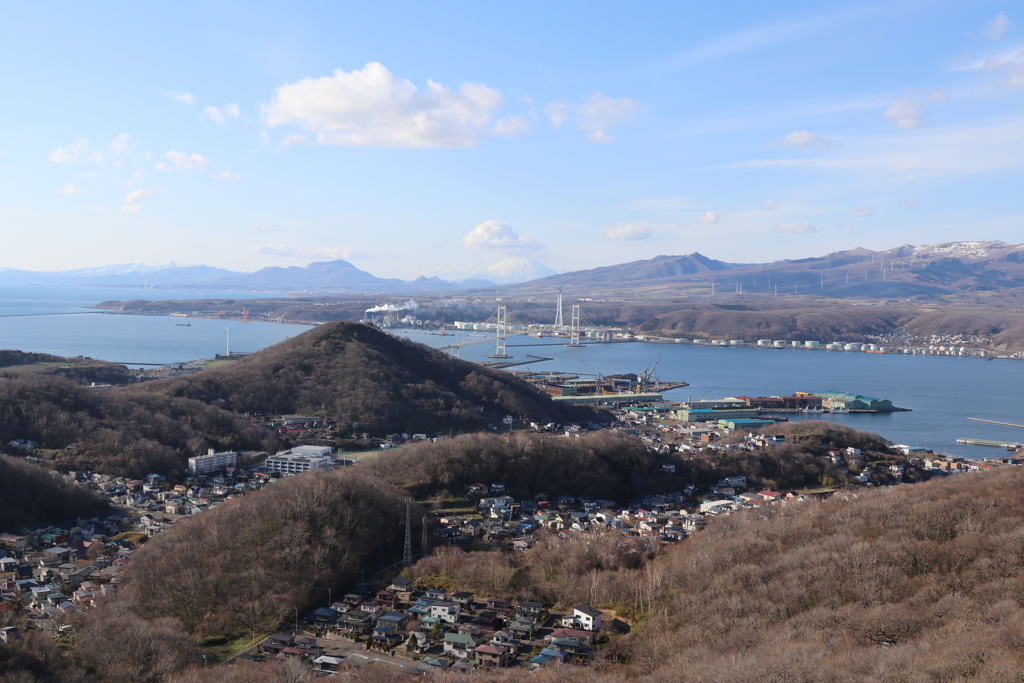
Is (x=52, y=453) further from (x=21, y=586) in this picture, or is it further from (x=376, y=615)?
(x=376, y=615)

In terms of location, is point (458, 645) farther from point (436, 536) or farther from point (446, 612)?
point (436, 536)

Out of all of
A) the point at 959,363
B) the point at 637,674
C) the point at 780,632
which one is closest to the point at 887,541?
the point at 780,632

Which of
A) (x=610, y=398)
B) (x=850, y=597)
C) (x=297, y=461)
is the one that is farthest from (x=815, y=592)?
(x=610, y=398)

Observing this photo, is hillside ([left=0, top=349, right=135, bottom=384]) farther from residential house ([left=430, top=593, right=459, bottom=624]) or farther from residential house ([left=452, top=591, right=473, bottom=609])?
residential house ([left=430, top=593, right=459, bottom=624])

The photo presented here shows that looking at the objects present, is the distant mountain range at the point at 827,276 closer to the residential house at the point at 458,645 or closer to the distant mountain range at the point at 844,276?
the distant mountain range at the point at 844,276

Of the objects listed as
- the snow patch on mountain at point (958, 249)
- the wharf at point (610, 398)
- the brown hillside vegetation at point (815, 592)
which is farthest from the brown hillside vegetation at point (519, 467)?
the snow patch on mountain at point (958, 249)

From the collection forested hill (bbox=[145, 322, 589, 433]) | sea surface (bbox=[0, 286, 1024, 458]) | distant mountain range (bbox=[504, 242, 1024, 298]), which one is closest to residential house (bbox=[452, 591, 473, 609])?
forested hill (bbox=[145, 322, 589, 433])

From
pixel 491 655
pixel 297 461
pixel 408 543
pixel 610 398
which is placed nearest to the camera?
pixel 491 655
